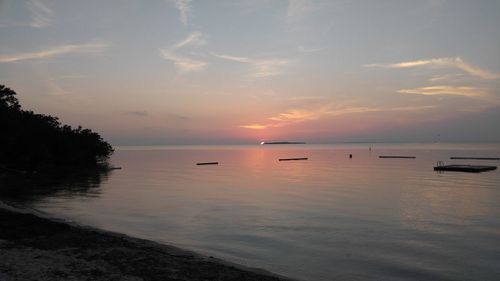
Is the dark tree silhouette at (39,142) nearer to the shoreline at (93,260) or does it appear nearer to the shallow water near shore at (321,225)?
the shallow water near shore at (321,225)

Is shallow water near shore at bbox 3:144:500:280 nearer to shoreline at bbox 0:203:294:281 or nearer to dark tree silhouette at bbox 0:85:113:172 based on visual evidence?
shoreline at bbox 0:203:294:281

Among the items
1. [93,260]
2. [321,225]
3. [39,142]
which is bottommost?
[321,225]

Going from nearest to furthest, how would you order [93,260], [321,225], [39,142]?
[93,260] < [321,225] < [39,142]

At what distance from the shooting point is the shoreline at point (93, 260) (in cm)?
1166

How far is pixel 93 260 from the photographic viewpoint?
530 inches

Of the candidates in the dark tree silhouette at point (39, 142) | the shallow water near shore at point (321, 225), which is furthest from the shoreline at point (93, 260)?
the dark tree silhouette at point (39, 142)

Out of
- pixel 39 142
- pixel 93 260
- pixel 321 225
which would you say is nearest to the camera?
pixel 93 260


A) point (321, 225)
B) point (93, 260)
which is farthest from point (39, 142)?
point (93, 260)

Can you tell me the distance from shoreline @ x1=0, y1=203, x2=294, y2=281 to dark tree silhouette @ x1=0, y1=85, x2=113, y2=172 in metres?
43.7

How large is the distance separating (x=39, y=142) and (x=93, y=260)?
58.2m

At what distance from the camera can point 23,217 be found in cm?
2125

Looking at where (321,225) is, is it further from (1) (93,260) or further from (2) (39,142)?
(2) (39,142)

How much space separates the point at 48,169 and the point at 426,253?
221 ft

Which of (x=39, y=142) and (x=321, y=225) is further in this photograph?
(x=39, y=142)
